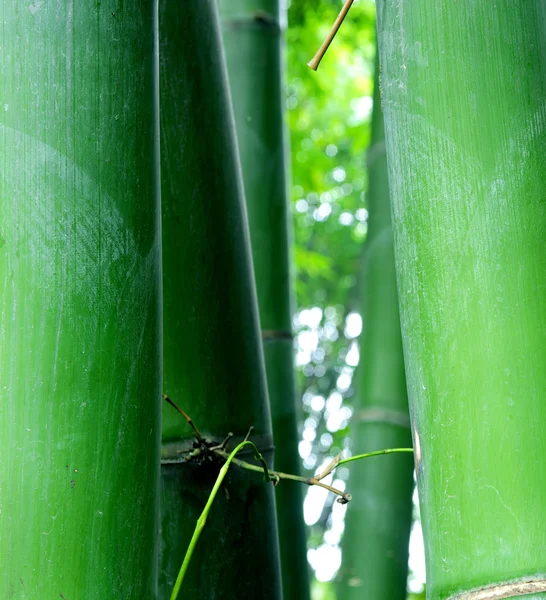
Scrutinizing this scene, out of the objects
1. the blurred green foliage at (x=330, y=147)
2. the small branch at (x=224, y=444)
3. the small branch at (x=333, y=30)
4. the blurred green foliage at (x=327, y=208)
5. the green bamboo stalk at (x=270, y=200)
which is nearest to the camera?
the small branch at (x=333, y=30)

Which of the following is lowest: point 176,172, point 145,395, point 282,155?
point 145,395

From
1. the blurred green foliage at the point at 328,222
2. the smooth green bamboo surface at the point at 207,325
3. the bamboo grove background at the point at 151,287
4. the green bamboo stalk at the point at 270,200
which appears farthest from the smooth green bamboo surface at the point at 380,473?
the blurred green foliage at the point at 328,222

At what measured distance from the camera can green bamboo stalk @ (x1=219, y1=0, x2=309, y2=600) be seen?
1.21m

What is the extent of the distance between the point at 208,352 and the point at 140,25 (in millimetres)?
306

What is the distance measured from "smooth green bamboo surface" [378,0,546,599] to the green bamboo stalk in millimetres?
691

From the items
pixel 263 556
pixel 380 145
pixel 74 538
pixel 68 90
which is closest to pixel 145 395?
pixel 74 538

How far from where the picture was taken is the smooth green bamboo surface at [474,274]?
0.48 meters

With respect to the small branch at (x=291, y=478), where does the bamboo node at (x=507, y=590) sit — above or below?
below

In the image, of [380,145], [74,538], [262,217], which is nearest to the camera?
[74,538]

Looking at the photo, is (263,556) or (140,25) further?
(263,556)

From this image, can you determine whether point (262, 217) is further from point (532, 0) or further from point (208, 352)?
point (532, 0)

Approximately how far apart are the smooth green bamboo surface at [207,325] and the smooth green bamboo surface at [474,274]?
0.25 metres

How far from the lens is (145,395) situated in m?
0.53

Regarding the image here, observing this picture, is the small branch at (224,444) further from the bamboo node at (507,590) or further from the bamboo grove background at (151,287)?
the bamboo node at (507,590)
